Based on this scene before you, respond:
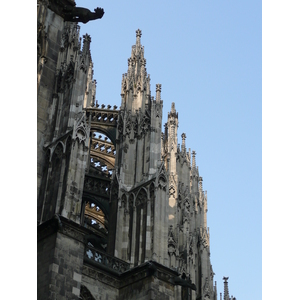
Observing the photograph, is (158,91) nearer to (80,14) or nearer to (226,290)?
(80,14)

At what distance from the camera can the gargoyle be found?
68.6 ft

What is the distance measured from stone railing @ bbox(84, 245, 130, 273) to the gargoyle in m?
8.73

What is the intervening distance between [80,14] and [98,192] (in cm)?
911

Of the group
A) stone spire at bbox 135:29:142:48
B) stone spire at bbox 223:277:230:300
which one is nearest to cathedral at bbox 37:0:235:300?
stone spire at bbox 135:29:142:48

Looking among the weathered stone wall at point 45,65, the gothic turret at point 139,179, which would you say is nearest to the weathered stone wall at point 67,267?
the weathered stone wall at point 45,65

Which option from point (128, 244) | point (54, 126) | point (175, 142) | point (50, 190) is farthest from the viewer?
point (175, 142)

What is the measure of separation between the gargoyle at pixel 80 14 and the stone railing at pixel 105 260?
8733 mm

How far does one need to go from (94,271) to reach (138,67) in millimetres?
13177

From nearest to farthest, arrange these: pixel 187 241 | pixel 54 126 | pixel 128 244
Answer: pixel 54 126, pixel 128 244, pixel 187 241
